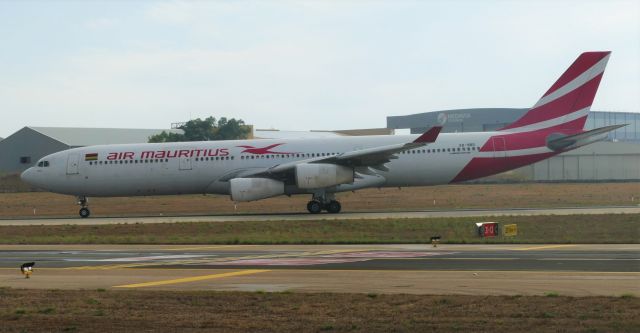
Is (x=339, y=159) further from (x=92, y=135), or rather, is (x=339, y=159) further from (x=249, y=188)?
(x=92, y=135)

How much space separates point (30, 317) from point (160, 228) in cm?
2183

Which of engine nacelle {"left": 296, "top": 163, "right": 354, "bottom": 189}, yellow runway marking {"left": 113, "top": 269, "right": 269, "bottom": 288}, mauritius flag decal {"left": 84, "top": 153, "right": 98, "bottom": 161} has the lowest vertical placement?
yellow runway marking {"left": 113, "top": 269, "right": 269, "bottom": 288}

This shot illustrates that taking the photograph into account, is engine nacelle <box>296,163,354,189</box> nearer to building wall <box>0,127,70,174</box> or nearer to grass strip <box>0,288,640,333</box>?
grass strip <box>0,288,640,333</box>

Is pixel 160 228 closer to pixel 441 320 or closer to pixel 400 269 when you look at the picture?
pixel 400 269

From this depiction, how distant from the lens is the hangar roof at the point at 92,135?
3420 inches

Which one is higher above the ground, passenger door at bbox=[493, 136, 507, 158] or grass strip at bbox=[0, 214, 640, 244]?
passenger door at bbox=[493, 136, 507, 158]

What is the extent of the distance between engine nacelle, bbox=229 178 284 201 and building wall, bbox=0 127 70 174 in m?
49.4

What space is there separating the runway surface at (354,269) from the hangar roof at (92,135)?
6126cm

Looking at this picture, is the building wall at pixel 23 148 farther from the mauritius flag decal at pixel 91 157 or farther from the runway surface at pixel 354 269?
the runway surface at pixel 354 269

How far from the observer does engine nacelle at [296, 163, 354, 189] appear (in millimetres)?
40062

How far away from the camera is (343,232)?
109 feet

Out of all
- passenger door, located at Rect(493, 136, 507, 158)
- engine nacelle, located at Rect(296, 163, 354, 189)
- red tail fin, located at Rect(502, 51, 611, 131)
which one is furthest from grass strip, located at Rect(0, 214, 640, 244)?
red tail fin, located at Rect(502, 51, 611, 131)

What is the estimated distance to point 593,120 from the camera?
412ft

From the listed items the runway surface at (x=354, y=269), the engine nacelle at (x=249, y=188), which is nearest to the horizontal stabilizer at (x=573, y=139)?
the engine nacelle at (x=249, y=188)
